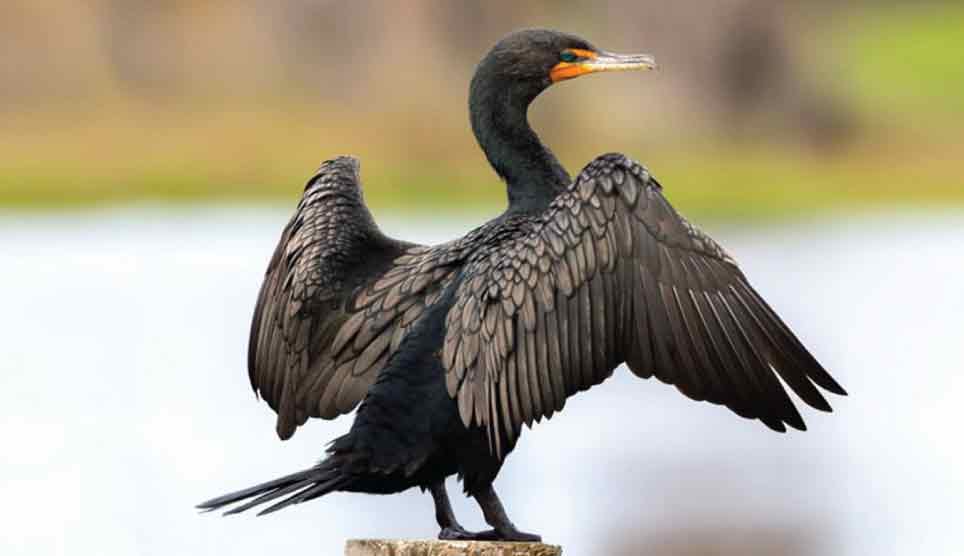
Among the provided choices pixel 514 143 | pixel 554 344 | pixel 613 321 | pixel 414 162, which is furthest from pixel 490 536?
pixel 414 162

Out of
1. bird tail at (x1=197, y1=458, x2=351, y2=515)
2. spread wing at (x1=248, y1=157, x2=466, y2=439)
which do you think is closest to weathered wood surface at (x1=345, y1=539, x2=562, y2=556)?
bird tail at (x1=197, y1=458, x2=351, y2=515)

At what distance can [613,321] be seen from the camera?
5695 mm

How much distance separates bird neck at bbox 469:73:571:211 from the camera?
6.21 metres

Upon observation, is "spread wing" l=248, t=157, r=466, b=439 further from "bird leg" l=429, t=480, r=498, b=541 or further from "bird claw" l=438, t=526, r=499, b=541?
"bird claw" l=438, t=526, r=499, b=541

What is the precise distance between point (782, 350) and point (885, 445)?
654 centimetres

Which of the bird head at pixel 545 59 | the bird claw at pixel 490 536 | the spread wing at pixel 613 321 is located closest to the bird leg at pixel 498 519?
the bird claw at pixel 490 536

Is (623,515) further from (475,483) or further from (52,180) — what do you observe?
(52,180)

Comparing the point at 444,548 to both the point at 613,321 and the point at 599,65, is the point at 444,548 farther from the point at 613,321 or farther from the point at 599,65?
the point at 599,65

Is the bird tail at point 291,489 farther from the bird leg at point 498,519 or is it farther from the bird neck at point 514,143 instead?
the bird neck at point 514,143

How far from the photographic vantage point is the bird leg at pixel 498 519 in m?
5.73

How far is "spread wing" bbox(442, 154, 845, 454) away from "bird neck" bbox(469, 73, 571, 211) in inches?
17.6

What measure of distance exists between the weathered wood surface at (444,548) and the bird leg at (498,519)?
0.65 ft

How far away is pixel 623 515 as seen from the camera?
10.8 metres

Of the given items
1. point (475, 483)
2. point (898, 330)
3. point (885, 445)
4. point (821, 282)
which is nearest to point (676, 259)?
point (475, 483)
